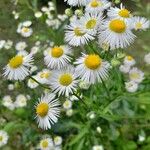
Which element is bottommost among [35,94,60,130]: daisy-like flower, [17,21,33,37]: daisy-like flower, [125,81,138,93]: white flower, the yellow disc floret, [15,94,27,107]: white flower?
the yellow disc floret

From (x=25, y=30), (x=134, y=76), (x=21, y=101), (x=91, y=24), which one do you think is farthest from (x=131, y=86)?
(x=25, y=30)

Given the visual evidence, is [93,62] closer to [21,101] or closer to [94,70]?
[94,70]

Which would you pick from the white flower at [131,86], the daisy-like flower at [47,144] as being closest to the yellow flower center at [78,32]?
the white flower at [131,86]

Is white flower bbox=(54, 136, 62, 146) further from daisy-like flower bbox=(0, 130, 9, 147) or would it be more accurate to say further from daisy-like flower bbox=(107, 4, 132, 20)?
daisy-like flower bbox=(107, 4, 132, 20)

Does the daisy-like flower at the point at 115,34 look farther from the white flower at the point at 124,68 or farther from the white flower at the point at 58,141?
the white flower at the point at 58,141

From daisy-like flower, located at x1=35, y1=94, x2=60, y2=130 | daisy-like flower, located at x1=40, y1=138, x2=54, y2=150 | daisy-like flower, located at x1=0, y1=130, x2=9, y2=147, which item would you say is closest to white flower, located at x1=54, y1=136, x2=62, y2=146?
daisy-like flower, located at x1=40, y1=138, x2=54, y2=150

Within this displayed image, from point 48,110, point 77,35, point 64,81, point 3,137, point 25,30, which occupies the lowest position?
point 3,137

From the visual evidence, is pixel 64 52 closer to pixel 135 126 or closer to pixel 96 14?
pixel 96 14
